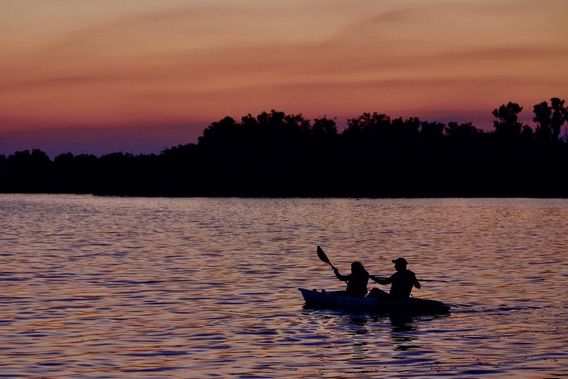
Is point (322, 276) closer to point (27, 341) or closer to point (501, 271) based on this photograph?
point (501, 271)

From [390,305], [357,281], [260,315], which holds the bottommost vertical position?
[260,315]

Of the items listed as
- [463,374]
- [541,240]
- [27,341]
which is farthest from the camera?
[541,240]

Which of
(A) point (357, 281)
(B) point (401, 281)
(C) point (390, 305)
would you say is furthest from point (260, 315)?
(B) point (401, 281)

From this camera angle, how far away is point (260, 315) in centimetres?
2728

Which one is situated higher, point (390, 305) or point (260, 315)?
point (390, 305)

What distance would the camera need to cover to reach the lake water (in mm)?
19766

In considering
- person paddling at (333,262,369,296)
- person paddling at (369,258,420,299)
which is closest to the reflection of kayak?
person paddling at (369,258,420,299)

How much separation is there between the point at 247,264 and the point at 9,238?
27120 mm

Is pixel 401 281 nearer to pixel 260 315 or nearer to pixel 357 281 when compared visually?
pixel 357 281

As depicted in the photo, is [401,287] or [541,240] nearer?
[401,287]

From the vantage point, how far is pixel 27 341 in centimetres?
2242

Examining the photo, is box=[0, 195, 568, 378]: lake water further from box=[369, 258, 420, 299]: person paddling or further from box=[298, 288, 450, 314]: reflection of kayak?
box=[369, 258, 420, 299]: person paddling

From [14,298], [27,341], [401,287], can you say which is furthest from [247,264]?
[27,341]

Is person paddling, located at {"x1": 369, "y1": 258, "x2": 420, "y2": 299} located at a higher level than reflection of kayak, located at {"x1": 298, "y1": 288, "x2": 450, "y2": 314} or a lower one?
higher
